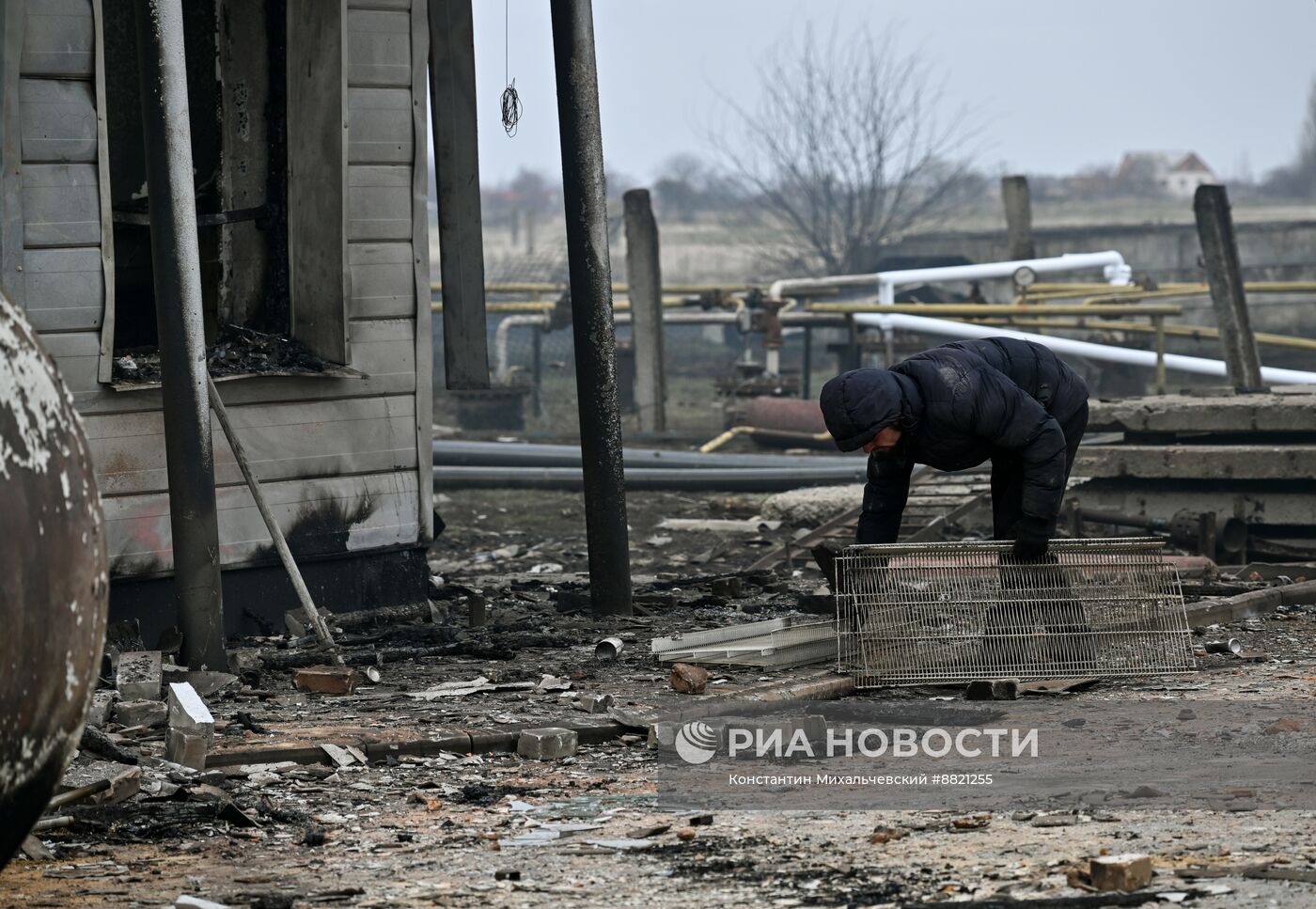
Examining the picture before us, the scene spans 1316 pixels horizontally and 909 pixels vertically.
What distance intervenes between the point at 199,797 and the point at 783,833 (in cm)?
174

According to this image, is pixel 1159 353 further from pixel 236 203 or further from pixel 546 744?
pixel 546 744

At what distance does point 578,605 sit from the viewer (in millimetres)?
8734

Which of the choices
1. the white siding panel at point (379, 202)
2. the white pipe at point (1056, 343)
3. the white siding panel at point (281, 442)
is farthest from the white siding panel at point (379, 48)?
the white pipe at point (1056, 343)

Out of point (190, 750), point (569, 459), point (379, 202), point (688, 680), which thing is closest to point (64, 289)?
point (379, 202)

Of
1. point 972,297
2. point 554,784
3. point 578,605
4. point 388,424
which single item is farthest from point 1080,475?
point 972,297

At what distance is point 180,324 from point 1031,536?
11.6 ft

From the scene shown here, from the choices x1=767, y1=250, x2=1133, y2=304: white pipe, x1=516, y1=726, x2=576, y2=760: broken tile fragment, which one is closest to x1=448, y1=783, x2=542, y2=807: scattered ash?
x1=516, y1=726, x2=576, y2=760: broken tile fragment

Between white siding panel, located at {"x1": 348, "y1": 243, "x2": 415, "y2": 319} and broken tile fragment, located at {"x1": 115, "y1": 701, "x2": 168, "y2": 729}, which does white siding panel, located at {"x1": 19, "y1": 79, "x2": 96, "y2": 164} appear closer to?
white siding panel, located at {"x1": 348, "y1": 243, "x2": 415, "y2": 319}

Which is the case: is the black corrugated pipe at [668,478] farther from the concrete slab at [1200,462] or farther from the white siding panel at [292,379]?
the white siding panel at [292,379]

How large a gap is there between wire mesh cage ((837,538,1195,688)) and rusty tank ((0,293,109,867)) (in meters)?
3.39

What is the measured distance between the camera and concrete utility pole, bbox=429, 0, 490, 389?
340 inches

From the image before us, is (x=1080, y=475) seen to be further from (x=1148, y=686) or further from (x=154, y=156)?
(x=154, y=156)

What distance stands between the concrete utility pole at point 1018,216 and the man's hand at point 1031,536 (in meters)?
15.0

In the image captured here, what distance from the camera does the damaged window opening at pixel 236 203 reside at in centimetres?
805
